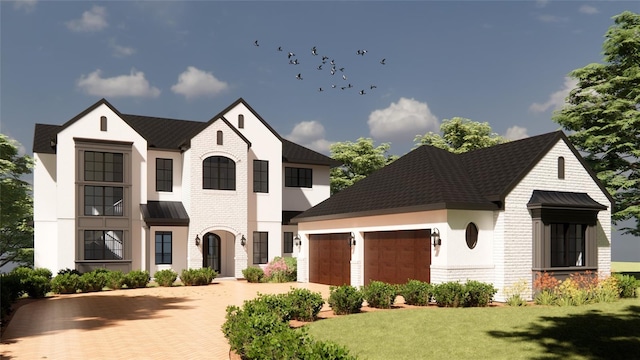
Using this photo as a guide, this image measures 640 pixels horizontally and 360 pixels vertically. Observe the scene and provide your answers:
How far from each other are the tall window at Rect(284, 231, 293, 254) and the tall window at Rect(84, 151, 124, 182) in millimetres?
11503

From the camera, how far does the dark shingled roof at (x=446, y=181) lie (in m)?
20.1

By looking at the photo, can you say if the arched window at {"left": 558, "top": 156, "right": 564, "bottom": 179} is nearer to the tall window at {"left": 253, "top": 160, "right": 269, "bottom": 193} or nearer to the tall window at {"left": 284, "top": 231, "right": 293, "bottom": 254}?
the tall window at {"left": 253, "top": 160, "right": 269, "bottom": 193}

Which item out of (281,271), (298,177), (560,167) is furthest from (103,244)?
(560,167)

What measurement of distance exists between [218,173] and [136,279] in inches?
334

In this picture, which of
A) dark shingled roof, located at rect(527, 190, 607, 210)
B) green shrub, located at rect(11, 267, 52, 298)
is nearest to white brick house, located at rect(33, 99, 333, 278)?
green shrub, located at rect(11, 267, 52, 298)

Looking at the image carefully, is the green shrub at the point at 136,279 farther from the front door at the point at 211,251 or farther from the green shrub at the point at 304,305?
the green shrub at the point at 304,305

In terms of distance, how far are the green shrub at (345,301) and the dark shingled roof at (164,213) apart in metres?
16.9

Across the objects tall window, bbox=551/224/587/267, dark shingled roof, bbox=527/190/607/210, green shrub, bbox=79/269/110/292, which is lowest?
green shrub, bbox=79/269/110/292

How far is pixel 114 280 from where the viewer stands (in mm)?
25906

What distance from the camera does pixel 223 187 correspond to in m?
32.6

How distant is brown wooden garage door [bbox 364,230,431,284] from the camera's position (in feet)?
67.5

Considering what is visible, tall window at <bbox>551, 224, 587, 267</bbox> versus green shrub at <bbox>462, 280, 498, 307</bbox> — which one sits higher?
tall window at <bbox>551, 224, 587, 267</bbox>

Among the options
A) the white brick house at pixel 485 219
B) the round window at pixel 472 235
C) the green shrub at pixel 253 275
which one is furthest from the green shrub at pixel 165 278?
the round window at pixel 472 235

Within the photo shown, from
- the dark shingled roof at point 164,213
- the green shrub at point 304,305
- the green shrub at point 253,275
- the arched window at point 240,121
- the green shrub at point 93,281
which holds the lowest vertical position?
the green shrub at point 253,275
